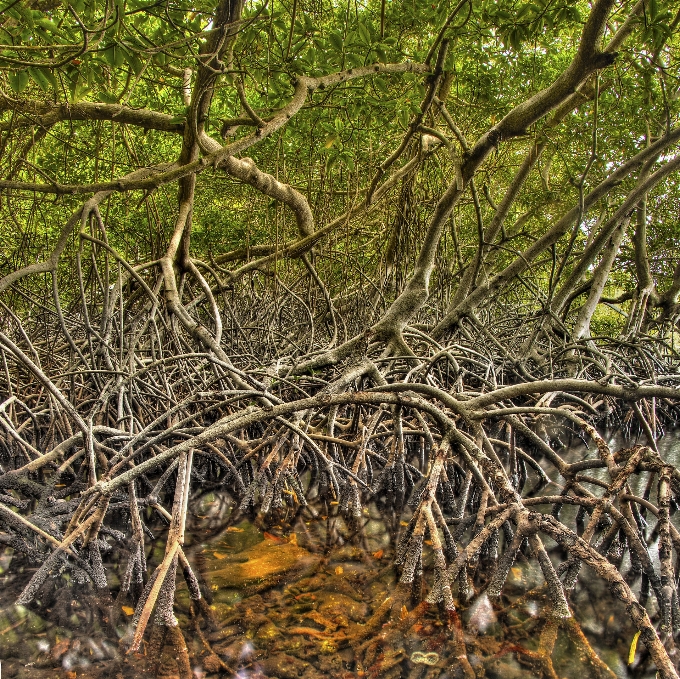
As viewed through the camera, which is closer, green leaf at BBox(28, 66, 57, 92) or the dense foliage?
green leaf at BBox(28, 66, 57, 92)

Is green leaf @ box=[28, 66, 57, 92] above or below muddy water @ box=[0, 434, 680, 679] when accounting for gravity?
above

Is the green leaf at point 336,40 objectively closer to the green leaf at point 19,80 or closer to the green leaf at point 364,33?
the green leaf at point 364,33

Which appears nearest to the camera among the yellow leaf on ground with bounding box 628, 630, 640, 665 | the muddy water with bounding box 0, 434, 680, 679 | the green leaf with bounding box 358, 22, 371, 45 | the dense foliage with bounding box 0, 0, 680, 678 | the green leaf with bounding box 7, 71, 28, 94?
the green leaf with bounding box 7, 71, 28, 94

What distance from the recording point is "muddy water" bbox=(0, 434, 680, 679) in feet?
7.18

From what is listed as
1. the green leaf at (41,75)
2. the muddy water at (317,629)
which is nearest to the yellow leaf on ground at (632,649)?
the muddy water at (317,629)

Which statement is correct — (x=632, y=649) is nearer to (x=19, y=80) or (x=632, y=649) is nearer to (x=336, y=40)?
(x=336, y=40)

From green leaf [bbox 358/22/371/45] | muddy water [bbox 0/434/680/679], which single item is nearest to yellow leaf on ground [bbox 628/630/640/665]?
muddy water [bbox 0/434/680/679]

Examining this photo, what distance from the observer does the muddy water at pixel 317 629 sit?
7.18 ft

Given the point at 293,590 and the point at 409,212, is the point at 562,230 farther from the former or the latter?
the point at 293,590

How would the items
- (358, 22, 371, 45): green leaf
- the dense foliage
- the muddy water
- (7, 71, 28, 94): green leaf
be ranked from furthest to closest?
(358, 22, 371, 45): green leaf, the dense foliage, the muddy water, (7, 71, 28, 94): green leaf

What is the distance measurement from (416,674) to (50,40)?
2.76 metres

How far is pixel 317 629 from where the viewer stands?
2410 mm

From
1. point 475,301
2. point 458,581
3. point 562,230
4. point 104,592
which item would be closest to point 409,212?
point 475,301

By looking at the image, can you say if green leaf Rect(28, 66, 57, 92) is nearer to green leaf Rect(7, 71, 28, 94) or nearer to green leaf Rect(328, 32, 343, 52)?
green leaf Rect(7, 71, 28, 94)
